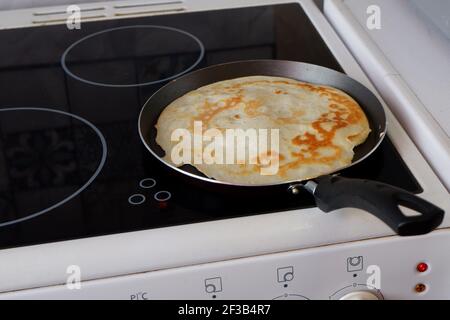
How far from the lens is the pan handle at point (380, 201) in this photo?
517 mm

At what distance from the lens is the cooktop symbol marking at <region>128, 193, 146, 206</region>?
2.16ft

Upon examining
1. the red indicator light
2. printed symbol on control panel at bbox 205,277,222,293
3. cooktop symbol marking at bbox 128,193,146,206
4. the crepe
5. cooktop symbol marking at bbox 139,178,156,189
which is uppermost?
the crepe

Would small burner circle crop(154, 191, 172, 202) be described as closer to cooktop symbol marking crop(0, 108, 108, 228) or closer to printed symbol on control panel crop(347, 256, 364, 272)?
cooktop symbol marking crop(0, 108, 108, 228)

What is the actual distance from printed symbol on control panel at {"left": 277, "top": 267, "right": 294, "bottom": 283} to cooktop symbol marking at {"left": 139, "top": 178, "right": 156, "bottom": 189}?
18 cm

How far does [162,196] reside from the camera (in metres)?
0.67

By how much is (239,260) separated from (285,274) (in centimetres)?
5

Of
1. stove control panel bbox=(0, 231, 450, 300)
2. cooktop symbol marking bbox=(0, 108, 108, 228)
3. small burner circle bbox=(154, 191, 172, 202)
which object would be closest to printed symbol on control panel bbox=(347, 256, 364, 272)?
stove control panel bbox=(0, 231, 450, 300)

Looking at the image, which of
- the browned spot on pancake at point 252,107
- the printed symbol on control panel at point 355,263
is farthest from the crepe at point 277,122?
the printed symbol on control panel at point 355,263

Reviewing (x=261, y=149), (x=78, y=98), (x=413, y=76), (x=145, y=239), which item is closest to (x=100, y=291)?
(x=145, y=239)

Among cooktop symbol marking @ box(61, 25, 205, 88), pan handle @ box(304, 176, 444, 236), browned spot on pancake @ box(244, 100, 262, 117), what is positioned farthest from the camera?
cooktop symbol marking @ box(61, 25, 205, 88)

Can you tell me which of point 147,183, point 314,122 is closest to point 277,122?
point 314,122

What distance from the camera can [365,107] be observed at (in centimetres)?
81

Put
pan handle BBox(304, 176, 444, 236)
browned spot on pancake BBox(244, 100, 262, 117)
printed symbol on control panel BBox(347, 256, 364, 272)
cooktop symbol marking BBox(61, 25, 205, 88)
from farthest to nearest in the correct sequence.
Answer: cooktop symbol marking BBox(61, 25, 205, 88) → browned spot on pancake BBox(244, 100, 262, 117) → printed symbol on control panel BBox(347, 256, 364, 272) → pan handle BBox(304, 176, 444, 236)
